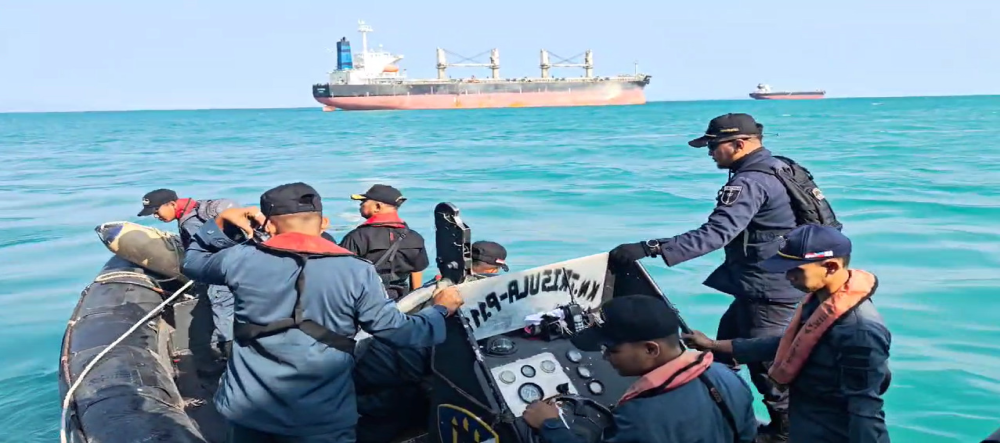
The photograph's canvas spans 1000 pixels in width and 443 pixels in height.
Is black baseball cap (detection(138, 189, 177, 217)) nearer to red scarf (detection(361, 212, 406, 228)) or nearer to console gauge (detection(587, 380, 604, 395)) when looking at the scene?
red scarf (detection(361, 212, 406, 228))

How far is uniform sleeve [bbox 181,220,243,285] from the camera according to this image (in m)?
2.78

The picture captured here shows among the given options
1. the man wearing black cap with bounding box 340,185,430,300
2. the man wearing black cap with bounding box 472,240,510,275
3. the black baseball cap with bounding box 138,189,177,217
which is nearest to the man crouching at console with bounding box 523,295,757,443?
the man wearing black cap with bounding box 472,240,510,275

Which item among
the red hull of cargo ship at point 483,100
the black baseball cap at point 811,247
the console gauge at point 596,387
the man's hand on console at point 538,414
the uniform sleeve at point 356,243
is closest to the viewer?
the man's hand on console at point 538,414

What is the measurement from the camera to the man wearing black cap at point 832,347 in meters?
2.58

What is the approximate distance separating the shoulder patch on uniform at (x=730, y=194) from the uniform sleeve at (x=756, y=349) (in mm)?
852

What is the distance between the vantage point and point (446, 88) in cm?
8081

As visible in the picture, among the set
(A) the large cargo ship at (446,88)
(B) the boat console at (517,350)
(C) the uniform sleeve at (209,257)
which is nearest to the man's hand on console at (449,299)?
(B) the boat console at (517,350)

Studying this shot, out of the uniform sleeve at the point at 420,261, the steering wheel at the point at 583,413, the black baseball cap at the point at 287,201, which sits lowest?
the steering wheel at the point at 583,413

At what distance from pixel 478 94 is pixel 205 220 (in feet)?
260

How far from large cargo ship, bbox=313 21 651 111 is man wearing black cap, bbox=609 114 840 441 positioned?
75641 millimetres

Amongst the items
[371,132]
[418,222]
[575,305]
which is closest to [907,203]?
[418,222]

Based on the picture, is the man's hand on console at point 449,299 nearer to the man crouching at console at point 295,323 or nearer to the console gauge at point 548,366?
the man crouching at console at point 295,323

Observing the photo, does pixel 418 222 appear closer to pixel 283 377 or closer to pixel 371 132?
pixel 283 377

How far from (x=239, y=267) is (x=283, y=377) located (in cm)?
42
